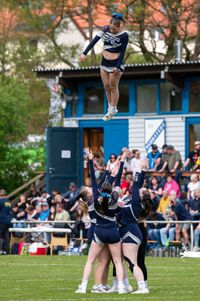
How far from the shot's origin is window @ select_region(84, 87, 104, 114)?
3678 centimetres

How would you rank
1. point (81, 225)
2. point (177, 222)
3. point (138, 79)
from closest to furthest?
point (177, 222)
point (81, 225)
point (138, 79)

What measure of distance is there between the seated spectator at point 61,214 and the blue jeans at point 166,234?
3689 mm

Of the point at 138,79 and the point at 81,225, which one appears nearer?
the point at 81,225

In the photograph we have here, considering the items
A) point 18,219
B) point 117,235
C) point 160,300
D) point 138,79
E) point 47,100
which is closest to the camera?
point 160,300

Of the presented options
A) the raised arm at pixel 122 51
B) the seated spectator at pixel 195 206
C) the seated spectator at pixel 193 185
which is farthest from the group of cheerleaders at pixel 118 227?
the seated spectator at pixel 193 185

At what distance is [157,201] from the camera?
97.3ft

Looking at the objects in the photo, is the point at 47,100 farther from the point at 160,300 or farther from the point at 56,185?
the point at 160,300

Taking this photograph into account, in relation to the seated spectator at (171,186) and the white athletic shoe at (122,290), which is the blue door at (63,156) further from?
the white athletic shoe at (122,290)

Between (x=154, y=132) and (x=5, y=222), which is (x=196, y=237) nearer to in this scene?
(x=5, y=222)

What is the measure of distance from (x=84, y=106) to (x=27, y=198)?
3.91 metres

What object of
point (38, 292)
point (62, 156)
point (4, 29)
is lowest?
point (38, 292)

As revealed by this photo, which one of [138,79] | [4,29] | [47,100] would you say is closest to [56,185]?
[138,79]

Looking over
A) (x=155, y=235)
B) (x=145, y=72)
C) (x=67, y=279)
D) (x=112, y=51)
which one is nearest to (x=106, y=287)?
(x=67, y=279)

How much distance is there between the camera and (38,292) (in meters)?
16.8
